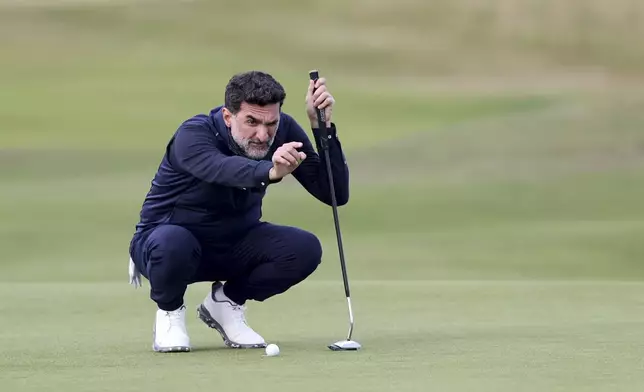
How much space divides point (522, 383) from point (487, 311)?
9.05ft

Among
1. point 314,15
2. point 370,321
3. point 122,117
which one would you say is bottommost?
point 370,321

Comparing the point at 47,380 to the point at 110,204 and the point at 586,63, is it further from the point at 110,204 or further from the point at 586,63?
the point at 586,63

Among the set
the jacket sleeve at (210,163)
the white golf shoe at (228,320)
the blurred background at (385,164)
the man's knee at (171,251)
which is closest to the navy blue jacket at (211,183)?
the jacket sleeve at (210,163)

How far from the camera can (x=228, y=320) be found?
201 inches

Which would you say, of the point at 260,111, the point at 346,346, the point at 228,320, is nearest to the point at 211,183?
the point at 260,111

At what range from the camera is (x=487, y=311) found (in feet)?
21.5

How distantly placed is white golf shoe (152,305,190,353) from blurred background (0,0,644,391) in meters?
0.19

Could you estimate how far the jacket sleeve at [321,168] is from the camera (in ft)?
16.5

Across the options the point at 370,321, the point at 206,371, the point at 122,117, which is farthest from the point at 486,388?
the point at 122,117

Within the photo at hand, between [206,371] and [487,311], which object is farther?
[487,311]

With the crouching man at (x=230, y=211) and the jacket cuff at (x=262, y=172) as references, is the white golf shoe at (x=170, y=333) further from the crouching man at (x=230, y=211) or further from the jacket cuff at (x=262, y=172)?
the jacket cuff at (x=262, y=172)

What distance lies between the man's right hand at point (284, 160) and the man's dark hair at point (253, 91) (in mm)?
243

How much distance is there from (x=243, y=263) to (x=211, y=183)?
40cm

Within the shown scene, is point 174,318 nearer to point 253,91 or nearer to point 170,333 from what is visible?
point 170,333
